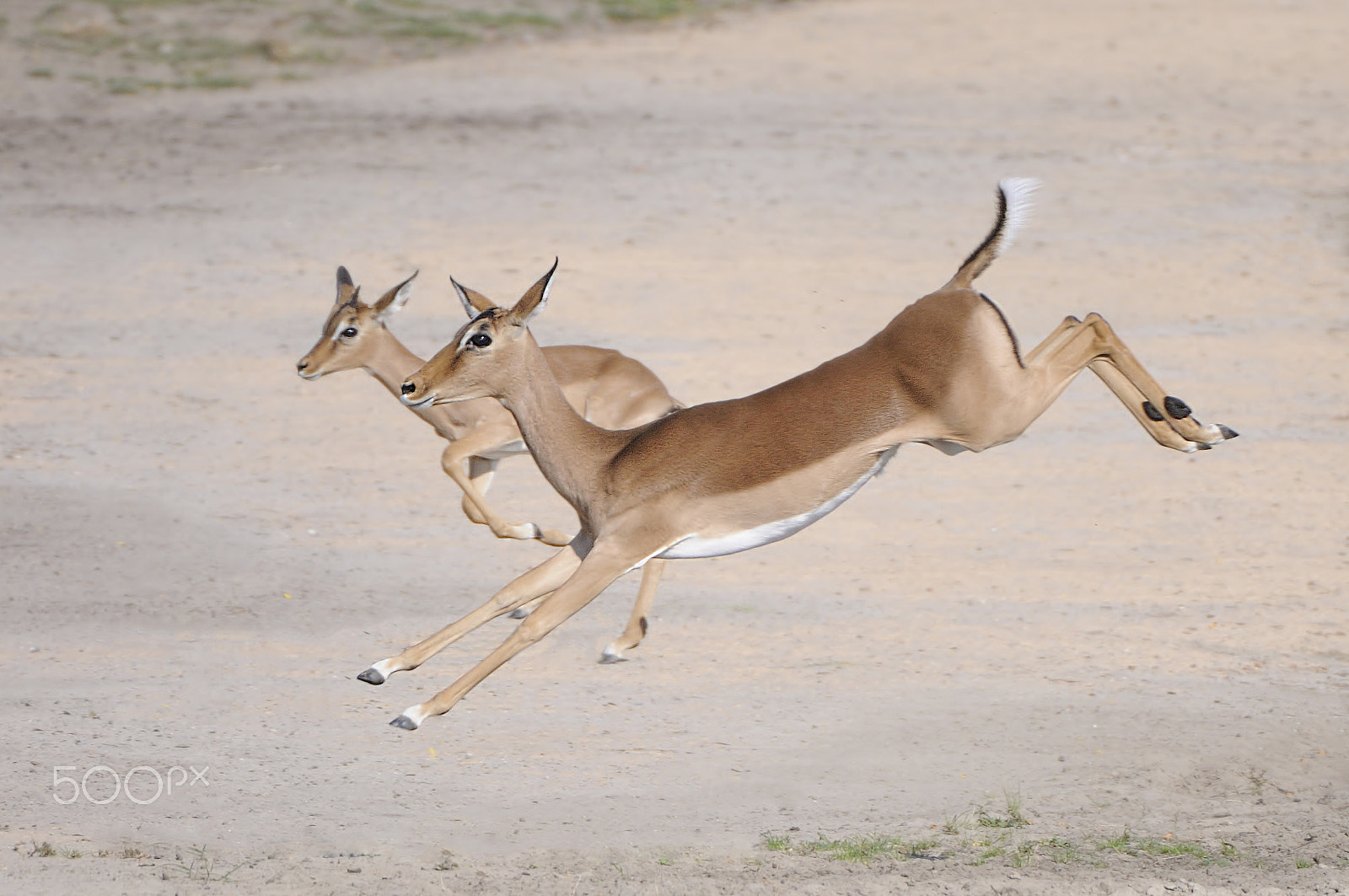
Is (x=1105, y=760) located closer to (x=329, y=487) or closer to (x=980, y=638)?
(x=980, y=638)

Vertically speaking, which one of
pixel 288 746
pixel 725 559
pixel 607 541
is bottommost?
pixel 725 559

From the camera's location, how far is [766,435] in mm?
7195

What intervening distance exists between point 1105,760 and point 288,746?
366 cm

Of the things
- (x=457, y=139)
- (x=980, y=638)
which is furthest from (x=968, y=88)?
(x=980, y=638)

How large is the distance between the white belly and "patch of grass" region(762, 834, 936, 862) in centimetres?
120

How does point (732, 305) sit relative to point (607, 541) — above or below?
below

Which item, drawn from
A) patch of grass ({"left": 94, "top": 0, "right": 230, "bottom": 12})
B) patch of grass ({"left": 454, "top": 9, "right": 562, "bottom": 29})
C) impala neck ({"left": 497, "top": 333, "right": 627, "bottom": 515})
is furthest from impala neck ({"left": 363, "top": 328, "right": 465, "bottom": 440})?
patch of grass ({"left": 94, "top": 0, "right": 230, "bottom": 12})

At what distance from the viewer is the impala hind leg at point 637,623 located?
9.59 m

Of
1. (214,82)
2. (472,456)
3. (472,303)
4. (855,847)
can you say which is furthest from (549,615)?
(214,82)

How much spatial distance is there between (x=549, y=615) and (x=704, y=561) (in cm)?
438

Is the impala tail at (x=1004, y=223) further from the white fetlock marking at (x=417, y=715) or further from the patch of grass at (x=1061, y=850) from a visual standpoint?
the white fetlock marking at (x=417, y=715)

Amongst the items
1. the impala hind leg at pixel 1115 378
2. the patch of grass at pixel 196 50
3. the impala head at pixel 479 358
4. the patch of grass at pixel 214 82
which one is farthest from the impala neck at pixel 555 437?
the patch of grass at pixel 196 50

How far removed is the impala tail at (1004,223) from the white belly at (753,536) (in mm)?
909

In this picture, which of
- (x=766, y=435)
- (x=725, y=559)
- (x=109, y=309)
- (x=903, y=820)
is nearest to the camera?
(x=766, y=435)
